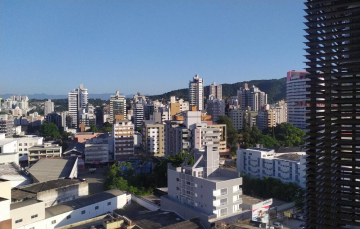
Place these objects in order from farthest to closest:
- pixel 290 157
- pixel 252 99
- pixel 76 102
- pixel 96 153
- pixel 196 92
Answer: pixel 252 99, pixel 76 102, pixel 196 92, pixel 96 153, pixel 290 157

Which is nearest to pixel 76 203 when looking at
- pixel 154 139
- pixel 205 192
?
pixel 205 192

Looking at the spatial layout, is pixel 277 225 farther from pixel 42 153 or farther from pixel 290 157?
pixel 42 153

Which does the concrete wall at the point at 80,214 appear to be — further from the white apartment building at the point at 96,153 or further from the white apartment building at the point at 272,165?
the white apartment building at the point at 96,153

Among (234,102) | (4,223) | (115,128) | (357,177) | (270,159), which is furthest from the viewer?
(234,102)

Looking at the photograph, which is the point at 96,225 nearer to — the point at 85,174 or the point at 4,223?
the point at 4,223

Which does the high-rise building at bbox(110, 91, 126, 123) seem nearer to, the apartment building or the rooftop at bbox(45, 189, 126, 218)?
the apartment building

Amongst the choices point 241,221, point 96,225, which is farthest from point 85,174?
point 241,221
